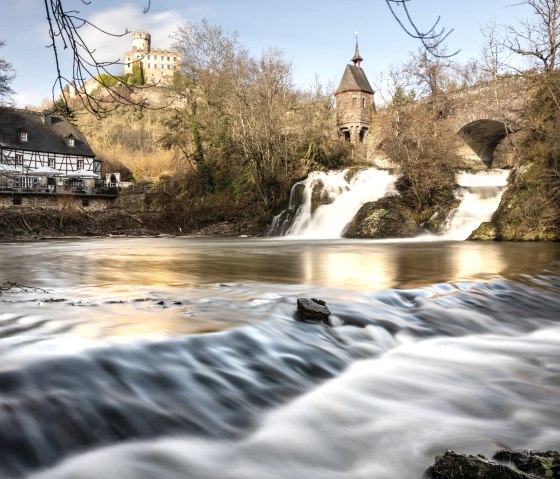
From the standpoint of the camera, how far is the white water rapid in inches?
891

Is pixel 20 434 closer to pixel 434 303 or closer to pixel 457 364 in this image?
pixel 457 364

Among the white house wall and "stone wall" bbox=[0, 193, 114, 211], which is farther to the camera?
the white house wall

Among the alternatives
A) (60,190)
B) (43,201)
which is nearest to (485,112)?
(60,190)

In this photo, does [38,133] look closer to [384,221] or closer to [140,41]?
[384,221]

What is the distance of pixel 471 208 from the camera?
22281mm

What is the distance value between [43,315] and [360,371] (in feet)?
11.2

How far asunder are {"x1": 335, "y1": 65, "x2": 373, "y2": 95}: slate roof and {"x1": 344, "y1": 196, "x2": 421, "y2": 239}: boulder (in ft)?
97.0

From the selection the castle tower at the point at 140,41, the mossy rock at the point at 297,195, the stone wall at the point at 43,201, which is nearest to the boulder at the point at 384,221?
the mossy rock at the point at 297,195

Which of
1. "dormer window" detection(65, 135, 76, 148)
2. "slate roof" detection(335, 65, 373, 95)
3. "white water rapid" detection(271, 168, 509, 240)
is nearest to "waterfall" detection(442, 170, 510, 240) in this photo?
"white water rapid" detection(271, 168, 509, 240)

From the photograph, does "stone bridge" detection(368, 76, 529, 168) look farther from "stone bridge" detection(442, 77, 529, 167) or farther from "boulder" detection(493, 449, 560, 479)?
"boulder" detection(493, 449, 560, 479)

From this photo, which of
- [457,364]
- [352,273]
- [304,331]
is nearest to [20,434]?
[304,331]

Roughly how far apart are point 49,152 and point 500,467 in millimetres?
44209

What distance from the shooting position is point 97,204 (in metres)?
37.2

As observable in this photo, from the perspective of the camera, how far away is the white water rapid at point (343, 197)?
22.6 metres
